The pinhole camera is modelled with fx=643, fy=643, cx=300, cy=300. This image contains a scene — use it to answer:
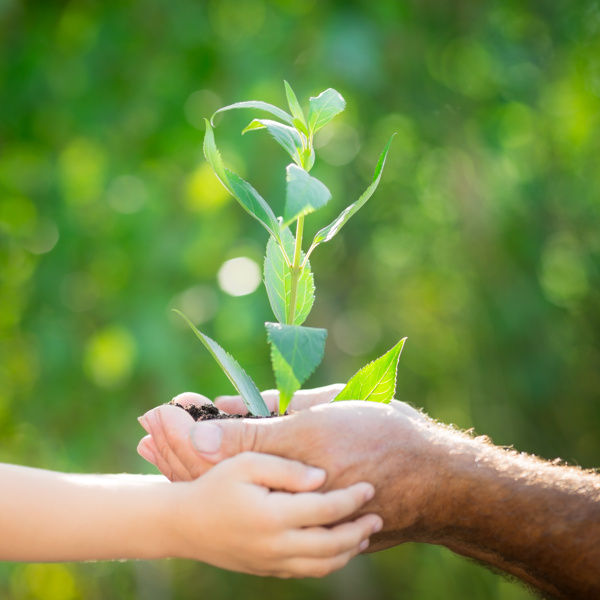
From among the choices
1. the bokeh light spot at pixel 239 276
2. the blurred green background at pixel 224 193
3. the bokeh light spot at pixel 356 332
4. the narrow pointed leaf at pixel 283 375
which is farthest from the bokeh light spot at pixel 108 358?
the narrow pointed leaf at pixel 283 375

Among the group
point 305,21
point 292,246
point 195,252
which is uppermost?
point 305,21

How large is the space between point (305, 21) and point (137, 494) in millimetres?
1432

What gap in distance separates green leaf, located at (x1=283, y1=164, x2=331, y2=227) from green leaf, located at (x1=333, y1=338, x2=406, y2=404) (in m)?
0.19

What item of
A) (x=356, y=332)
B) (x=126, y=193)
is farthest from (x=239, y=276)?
(x=356, y=332)

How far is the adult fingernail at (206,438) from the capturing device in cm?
55

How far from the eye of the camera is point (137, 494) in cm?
56

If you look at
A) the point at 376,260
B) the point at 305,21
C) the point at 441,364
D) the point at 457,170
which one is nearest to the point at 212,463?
the point at 305,21

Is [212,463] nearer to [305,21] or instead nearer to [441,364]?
[305,21]

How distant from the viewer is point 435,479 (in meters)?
0.61

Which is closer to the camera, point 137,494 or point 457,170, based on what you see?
point 137,494

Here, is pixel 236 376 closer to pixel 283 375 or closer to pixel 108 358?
pixel 283 375

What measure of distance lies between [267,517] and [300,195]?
25 centimetres

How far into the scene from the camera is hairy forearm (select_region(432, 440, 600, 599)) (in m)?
0.62

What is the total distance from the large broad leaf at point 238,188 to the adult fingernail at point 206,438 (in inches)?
7.3
